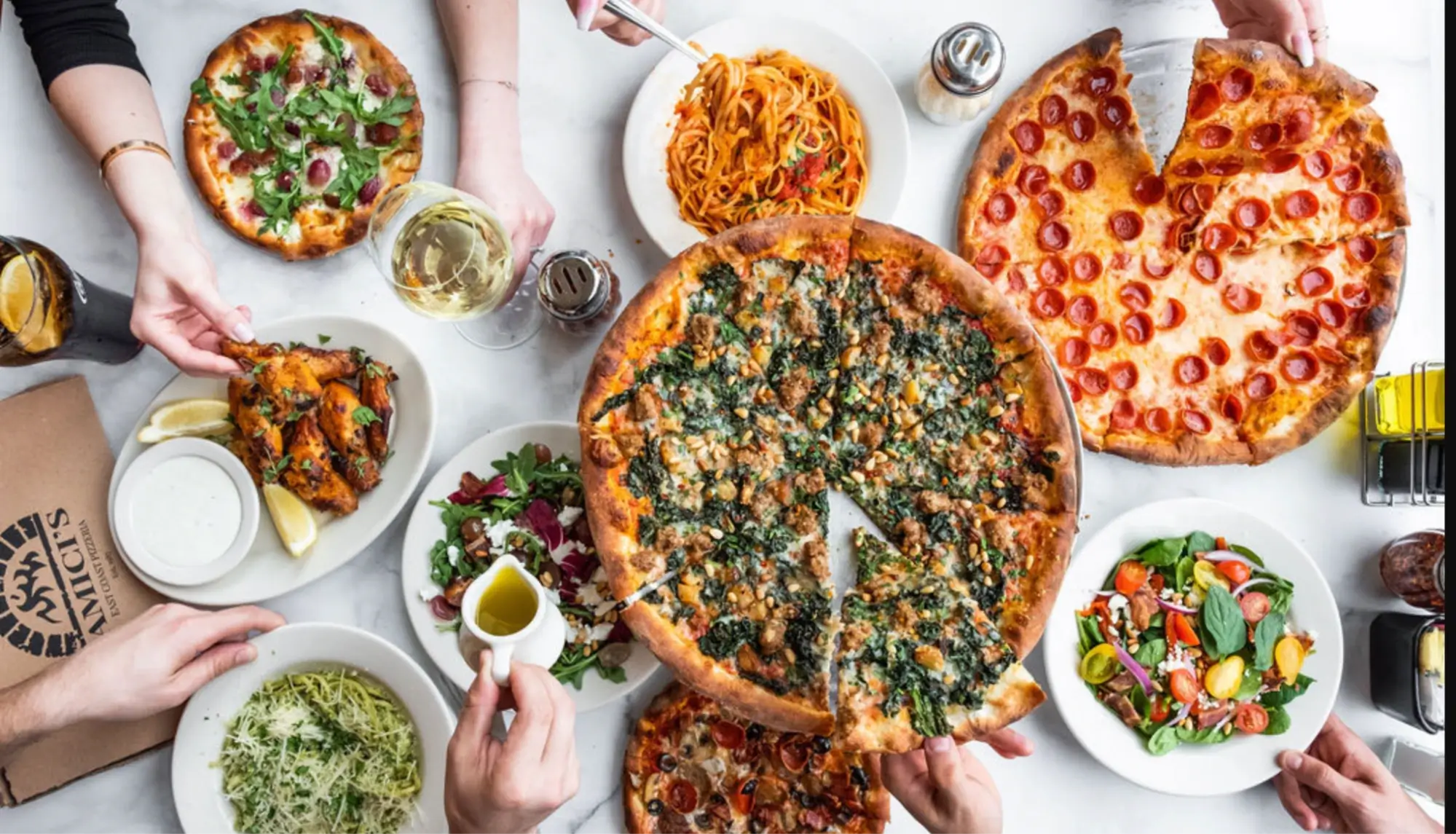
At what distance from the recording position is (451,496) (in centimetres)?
333

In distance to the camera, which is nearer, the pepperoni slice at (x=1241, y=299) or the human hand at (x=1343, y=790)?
the human hand at (x=1343, y=790)

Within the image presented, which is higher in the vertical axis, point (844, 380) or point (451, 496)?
point (844, 380)

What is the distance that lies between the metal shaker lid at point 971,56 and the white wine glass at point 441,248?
1620mm

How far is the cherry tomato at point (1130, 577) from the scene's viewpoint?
11.2 ft

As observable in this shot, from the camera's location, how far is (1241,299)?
3514 mm

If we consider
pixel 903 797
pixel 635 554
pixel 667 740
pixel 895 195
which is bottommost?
pixel 667 740

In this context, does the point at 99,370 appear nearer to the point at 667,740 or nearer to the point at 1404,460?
the point at 667,740

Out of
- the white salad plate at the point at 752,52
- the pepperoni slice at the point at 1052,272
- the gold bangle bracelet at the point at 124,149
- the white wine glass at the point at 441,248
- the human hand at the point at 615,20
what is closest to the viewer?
the human hand at the point at 615,20


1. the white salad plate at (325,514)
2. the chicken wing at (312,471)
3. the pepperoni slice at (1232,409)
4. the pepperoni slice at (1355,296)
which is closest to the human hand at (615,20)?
the white salad plate at (325,514)

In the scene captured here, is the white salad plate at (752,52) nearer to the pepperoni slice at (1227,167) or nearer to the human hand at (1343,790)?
the pepperoni slice at (1227,167)

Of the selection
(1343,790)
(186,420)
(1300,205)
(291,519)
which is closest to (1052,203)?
(1300,205)

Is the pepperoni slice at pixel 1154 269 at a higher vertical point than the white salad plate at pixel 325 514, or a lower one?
higher

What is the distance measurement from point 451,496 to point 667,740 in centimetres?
112

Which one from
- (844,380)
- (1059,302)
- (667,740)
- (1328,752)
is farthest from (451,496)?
(1328,752)
